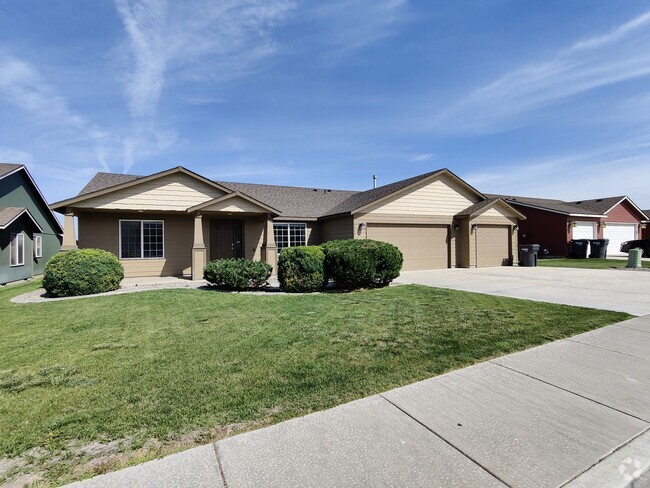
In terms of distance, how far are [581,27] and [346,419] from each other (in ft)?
39.6

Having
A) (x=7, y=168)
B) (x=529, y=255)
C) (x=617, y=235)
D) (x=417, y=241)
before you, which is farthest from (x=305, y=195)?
(x=617, y=235)

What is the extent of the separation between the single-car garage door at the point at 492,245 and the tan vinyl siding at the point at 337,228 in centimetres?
731

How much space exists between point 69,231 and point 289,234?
925 centimetres

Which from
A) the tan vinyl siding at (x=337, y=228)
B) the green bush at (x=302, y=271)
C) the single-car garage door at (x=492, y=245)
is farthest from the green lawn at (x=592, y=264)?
the green bush at (x=302, y=271)

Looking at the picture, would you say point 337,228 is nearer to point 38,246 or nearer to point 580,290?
point 580,290

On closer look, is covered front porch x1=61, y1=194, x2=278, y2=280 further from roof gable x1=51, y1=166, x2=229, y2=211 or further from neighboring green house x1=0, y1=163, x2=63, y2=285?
neighboring green house x1=0, y1=163, x2=63, y2=285

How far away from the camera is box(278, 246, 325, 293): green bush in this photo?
32.7ft

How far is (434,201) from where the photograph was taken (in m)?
17.6

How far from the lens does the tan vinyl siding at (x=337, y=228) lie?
15.8m

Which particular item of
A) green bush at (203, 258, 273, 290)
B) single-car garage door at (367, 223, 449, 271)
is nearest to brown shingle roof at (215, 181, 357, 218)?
single-car garage door at (367, 223, 449, 271)

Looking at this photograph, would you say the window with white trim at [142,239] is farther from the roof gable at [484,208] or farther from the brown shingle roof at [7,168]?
the roof gable at [484,208]

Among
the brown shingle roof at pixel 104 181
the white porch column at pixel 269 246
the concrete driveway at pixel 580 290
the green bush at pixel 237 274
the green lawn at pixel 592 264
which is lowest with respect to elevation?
the concrete driveway at pixel 580 290

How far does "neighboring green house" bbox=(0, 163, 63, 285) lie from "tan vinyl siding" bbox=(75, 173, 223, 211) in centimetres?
507

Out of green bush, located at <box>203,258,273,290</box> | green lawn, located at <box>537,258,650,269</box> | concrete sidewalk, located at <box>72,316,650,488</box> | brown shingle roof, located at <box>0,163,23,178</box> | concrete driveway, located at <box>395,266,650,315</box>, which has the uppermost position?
brown shingle roof, located at <box>0,163,23,178</box>
